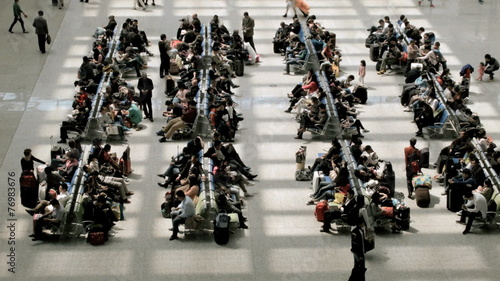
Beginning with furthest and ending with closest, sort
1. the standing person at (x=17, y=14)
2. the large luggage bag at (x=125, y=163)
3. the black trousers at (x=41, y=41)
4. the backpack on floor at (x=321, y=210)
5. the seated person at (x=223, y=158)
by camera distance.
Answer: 1. the standing person at (x=17, y=14)
2. the black trousers at (x=41, y=41)
3. the large luggage bag at (x=125, y=163)
4. the seated person at (x=223, y=158)
5. the backpack on floor at (x=321, y=210)

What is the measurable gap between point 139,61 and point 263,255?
13581 millimetres

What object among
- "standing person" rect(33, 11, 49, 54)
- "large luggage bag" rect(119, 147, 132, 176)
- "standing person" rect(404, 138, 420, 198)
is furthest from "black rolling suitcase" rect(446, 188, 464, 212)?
"standing person" rect(33, 11, 49, 54)

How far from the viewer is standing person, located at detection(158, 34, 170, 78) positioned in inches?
1277

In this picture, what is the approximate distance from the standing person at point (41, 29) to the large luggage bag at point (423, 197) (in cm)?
1629

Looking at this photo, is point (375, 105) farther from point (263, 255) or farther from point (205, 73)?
point (263, 255)

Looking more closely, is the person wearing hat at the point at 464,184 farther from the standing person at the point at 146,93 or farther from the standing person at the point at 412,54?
the standing person at the point at 412,54

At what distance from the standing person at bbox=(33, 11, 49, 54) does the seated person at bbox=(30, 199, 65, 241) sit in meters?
14.2

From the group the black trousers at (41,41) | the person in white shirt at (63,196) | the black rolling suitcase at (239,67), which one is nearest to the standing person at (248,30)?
the black rolling suitcase at (239,67)

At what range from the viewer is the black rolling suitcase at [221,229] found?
21781 mm

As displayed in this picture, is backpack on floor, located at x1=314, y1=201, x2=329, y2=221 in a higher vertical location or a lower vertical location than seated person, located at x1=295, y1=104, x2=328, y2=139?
lower

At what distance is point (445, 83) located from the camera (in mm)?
30297

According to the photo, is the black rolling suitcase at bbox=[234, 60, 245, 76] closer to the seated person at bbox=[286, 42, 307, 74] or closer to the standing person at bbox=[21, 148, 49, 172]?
the seated person at bbox=[286, 42, 307, 74]

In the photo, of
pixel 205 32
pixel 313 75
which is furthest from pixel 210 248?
pixel 205 32

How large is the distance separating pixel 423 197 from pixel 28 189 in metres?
9.06
